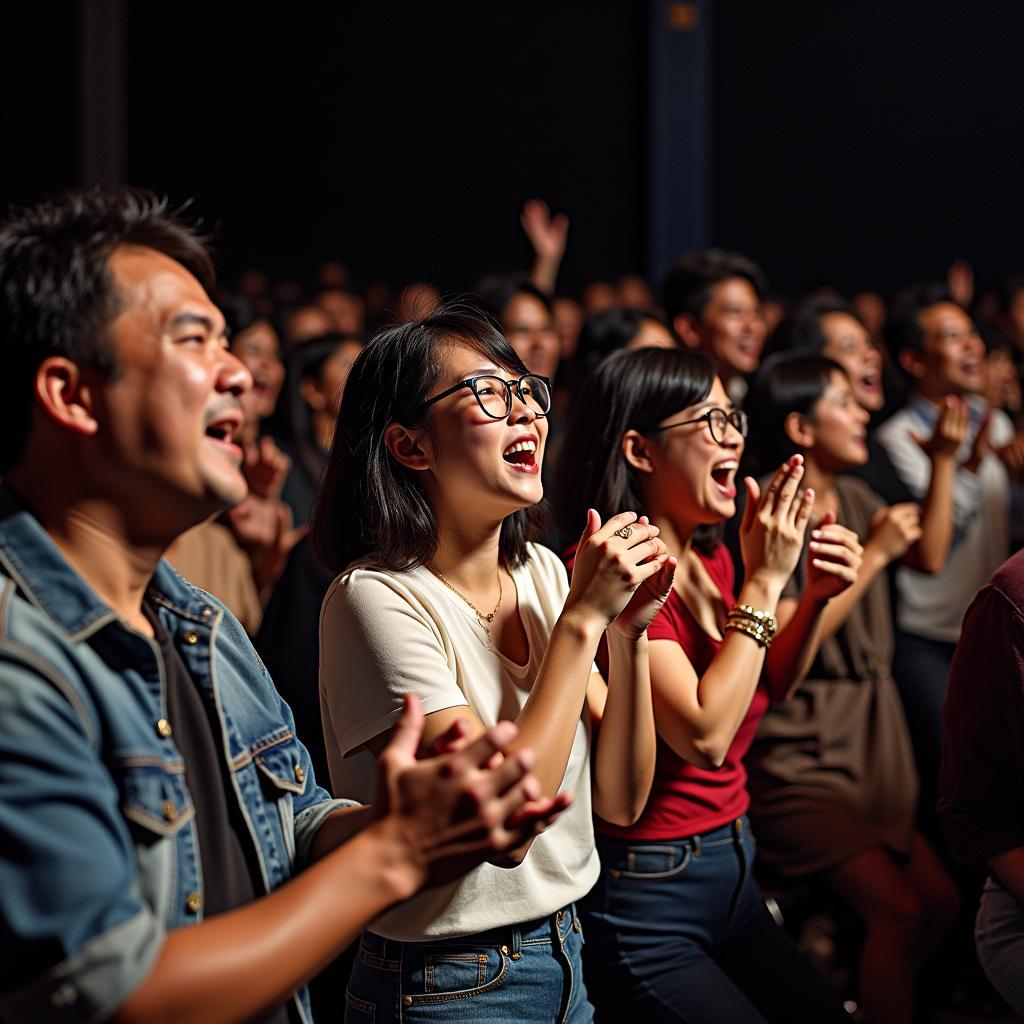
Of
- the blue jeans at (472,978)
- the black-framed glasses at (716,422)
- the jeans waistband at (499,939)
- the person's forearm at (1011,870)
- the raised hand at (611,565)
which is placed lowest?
the blue jeans at (472,978)

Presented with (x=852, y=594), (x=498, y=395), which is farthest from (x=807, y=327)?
(x=498, y=395)

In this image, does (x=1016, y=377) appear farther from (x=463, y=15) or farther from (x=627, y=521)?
(x=463, y=15)

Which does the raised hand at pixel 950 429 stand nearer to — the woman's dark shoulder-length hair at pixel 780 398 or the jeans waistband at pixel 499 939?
the woman's dark shoulder-length hair at pixel 780 398

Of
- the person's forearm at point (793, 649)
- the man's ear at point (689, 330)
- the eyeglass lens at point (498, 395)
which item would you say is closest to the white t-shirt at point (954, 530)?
the man's ear at point (689, 330)

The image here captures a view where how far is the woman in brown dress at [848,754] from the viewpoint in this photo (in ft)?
7.47

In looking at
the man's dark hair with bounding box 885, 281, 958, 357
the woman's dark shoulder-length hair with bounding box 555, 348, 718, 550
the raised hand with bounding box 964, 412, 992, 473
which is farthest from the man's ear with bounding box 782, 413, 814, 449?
the man's dark hair with bounding box 885, 281, 958, 357

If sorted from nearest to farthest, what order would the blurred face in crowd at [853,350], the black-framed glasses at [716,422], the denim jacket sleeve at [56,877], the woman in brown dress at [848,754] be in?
1. the denim jacket sleeve at [56,877]
2. the black-framed glasses at [716,422]
3. the woman in brown dress at [848,754]
4. the blurred face in crowd at [853,350]

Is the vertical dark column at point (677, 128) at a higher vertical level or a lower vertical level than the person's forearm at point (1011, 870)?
higher

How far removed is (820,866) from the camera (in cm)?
230

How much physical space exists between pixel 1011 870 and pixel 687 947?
0.46m

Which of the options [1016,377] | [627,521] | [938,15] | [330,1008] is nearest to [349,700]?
[627,521]

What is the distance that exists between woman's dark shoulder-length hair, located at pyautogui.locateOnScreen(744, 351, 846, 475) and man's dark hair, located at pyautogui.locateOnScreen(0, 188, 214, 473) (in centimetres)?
179

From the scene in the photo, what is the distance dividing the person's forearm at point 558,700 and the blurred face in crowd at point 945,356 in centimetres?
270

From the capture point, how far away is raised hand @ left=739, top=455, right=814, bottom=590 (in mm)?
1827
